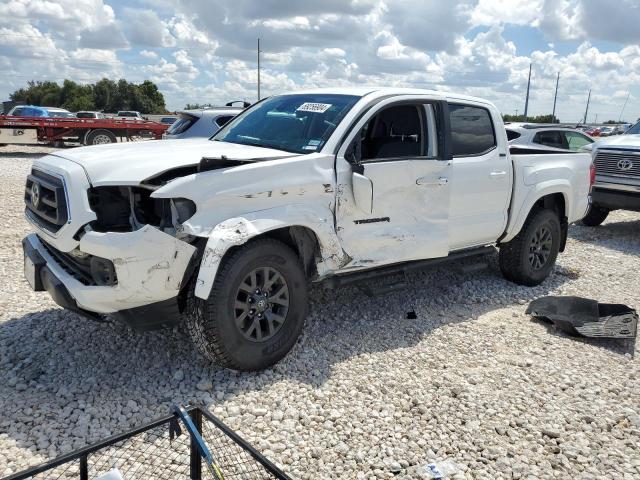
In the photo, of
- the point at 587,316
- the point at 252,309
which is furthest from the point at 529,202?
the point at 252,309

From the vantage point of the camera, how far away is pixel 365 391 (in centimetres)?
392

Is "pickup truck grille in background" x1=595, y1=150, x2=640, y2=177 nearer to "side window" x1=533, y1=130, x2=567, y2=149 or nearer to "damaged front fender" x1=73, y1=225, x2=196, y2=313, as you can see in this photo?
"side window" x1=533, y1=130, x2=567, y2=149

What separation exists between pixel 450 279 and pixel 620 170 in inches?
185

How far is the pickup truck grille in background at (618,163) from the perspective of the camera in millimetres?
9203

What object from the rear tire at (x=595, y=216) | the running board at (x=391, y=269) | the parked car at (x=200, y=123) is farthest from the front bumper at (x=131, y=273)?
the rear tire at (x=595, y=216)

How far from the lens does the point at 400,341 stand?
4.78m

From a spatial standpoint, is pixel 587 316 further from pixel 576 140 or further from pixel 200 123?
pixel 576 140

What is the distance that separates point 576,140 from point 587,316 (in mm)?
7975

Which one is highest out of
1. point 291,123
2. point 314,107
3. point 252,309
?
point 314,107

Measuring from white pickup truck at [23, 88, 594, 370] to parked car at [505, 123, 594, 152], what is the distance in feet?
20.2

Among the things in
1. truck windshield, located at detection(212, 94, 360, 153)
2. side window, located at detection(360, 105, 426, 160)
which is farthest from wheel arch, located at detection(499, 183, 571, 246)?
truck windshield, located at detection(212, 94, 360, 153)

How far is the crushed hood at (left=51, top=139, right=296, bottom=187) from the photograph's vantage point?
3541 mm

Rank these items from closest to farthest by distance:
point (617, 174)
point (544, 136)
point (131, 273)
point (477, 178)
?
point (131, 273) < point (477, 178) < point (617, 174) < point (544, 136)

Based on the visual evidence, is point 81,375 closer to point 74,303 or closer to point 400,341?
point 74,303
